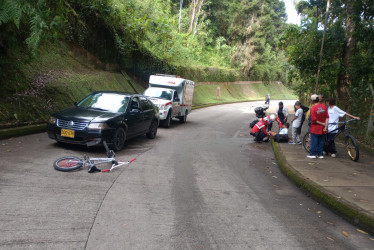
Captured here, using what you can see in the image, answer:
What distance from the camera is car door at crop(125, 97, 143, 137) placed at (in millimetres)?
10180

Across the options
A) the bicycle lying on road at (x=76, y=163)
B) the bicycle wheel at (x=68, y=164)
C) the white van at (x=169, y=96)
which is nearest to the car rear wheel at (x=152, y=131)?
the white van at (x=169, y=96)

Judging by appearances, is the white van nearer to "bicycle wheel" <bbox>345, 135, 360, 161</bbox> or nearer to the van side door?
the van side door

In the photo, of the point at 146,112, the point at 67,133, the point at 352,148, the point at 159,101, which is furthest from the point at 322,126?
the point at 159,101

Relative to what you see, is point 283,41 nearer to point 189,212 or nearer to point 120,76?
point 120,76

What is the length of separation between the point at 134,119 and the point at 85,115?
5.90ft

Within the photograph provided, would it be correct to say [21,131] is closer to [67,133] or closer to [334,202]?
[67,133]

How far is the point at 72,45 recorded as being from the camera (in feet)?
61.2

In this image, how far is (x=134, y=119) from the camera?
34.4 ft

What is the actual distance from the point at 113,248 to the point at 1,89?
9360 mm

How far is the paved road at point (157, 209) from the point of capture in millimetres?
4012

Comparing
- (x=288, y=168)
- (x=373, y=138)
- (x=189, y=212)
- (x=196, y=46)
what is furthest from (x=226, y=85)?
Answer: (x=189, y=212)

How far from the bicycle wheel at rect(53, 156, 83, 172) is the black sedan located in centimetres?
148

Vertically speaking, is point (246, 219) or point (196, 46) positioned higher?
point (196, 46)

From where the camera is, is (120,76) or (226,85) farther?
(226,85)
